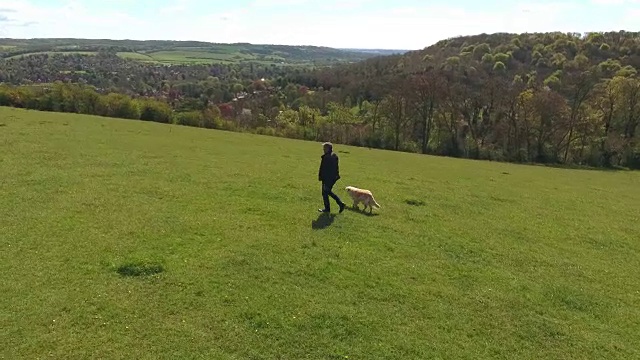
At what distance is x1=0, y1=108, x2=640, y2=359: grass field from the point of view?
1052 centimetres

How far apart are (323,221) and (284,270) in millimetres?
5174

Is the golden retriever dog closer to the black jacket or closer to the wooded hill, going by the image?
the black jacket

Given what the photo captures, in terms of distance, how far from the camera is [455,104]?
71.6 meters

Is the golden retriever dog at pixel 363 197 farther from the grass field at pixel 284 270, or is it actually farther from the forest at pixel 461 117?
the forest at pixel 461 117

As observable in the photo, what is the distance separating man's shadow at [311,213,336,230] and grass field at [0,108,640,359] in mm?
119

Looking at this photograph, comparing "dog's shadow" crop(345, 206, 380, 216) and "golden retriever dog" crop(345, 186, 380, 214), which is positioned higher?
"golden retriever dog" crop(345, 186, 380, 214)

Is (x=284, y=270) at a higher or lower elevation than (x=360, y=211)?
higher

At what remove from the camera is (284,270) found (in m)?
13.8

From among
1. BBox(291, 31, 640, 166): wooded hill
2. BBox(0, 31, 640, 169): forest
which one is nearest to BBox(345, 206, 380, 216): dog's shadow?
BBox(0, 31, 640, 169): forest

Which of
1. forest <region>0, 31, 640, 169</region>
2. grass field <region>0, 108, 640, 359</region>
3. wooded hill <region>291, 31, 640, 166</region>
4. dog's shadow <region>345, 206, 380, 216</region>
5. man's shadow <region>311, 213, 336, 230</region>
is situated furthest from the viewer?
wooded hill <region>291, 31, 640, 166</region>

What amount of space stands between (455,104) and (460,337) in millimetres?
64368

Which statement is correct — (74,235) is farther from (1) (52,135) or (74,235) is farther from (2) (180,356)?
(1) (52,135)

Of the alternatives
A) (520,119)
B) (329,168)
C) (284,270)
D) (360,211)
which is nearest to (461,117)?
(520,119)

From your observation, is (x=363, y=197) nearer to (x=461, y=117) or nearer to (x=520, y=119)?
(x=520, y=119)
